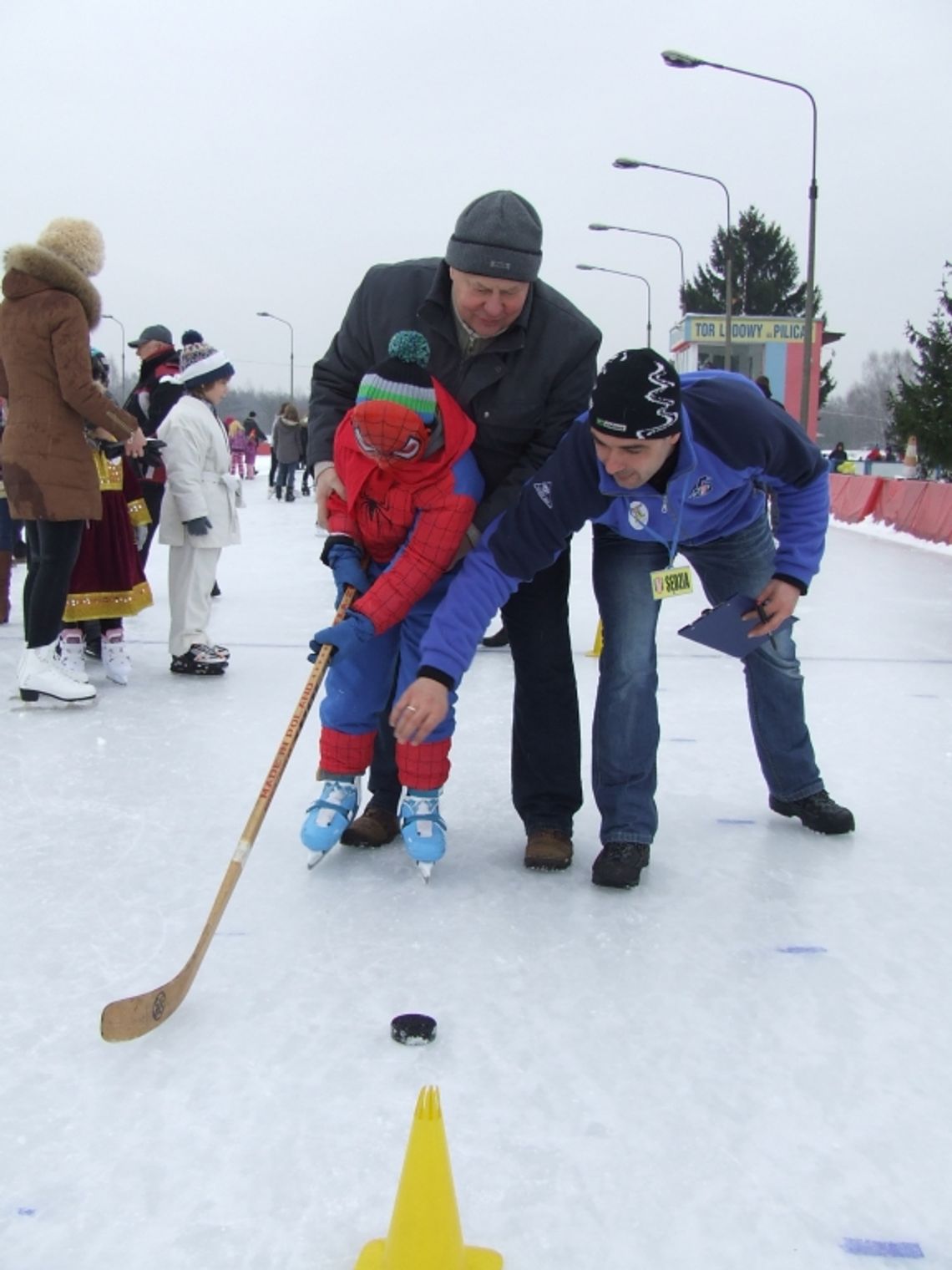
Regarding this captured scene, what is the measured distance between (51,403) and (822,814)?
277 cm

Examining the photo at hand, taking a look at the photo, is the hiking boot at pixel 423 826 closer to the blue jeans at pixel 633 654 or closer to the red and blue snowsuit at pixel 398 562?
the red and blue snowsuit at pixel 398 562

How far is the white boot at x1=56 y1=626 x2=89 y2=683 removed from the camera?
4.29 meters

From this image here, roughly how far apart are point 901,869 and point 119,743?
2337 mm

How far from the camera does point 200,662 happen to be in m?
4.76

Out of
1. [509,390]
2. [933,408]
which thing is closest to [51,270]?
[509,390]

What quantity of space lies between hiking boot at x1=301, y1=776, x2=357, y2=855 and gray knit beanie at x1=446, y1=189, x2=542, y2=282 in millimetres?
1162

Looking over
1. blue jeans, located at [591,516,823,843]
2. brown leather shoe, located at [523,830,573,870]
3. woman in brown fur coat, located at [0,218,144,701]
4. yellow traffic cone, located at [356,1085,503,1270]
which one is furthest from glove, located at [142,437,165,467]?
yellow traffic cone, located at [356,1085,503,1270]

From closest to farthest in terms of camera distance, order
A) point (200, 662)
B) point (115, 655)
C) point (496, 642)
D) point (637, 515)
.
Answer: point (637, 515) < point (115, 655) < point (200, 662) < point (496, 642)

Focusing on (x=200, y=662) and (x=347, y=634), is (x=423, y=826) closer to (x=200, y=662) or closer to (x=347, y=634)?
(x=347, y=634)

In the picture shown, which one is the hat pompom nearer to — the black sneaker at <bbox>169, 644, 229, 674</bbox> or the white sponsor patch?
the black sneaker at <bbox>169, 644, 229, 674</bbox>

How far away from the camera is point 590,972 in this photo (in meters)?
2.18

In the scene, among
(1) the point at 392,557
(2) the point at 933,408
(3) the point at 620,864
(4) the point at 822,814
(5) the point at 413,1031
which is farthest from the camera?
(2) the point at 933,408

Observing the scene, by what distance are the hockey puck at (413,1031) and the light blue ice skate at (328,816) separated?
78 centimetres

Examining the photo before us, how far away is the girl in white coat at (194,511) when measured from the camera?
4.79m
